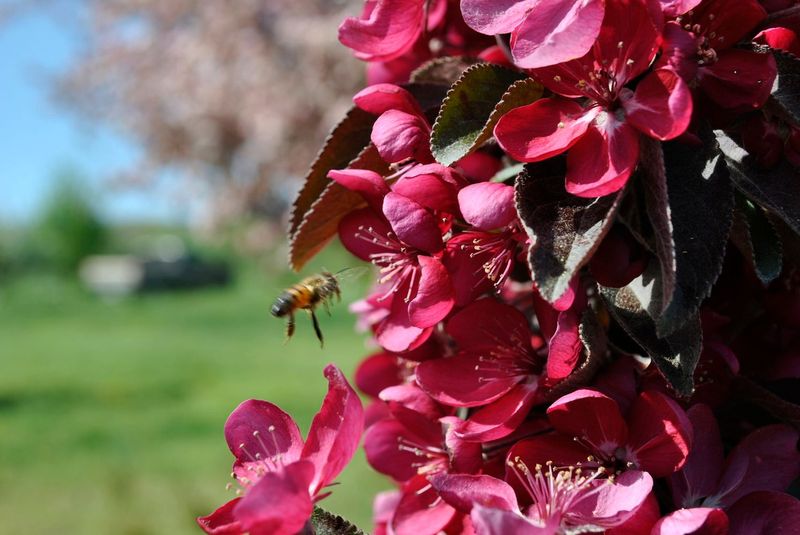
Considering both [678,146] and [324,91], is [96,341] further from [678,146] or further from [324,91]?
[678,146]

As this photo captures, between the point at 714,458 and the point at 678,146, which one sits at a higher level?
the point at 678,146

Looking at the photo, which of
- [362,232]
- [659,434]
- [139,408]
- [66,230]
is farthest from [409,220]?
[66,230]

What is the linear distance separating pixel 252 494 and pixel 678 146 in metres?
0.38

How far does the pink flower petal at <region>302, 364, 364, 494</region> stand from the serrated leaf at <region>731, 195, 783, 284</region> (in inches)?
12.0

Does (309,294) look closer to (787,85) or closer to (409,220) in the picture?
(409,220)

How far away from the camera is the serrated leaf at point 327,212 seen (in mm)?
747

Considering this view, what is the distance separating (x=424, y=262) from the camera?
2.13 ft

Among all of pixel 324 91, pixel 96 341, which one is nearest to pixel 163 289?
pixel 96 341

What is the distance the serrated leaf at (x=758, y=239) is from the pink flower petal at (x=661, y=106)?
0.40 feet

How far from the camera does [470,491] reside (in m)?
0.57

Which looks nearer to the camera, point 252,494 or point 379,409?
point 252,494

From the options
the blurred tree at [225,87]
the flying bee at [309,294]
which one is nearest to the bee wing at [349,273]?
the flying bee at [309,294]

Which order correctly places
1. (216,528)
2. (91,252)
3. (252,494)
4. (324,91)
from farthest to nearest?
1. (91,252)
2. (324,91)
3. (216,528)
4. (252,494)

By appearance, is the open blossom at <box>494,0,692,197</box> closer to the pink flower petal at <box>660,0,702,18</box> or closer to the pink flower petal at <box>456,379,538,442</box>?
the pink flower petal at <box>660,0,702,18</box>
